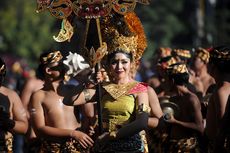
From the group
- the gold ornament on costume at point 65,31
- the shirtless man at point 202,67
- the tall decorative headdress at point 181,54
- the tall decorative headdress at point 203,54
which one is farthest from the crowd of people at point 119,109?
the tall decorative headdress at point 181,54

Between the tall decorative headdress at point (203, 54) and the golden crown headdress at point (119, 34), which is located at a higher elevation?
the golden crown headdress at point (119, 34)

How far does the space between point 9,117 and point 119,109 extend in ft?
4.81

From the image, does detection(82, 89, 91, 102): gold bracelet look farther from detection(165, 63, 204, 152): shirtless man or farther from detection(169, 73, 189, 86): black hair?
detection(169, 73, 189, 86): black hair

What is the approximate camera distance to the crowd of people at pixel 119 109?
10.3m

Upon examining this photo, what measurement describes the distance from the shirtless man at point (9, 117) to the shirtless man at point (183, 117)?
2187mm

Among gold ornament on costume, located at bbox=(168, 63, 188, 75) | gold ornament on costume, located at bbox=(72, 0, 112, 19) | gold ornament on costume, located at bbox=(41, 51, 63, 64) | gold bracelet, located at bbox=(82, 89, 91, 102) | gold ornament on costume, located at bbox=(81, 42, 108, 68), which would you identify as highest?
gold ornament on costume, located at bbox=(72, 0, 112, 19)

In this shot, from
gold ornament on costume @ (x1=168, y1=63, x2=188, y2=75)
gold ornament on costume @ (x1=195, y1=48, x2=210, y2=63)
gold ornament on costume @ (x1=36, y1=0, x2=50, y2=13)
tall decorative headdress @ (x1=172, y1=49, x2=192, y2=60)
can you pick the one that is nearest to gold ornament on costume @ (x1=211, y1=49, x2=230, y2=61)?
gold ornament on costume @ (x1=36, y1=0, x2=50, y2=13)

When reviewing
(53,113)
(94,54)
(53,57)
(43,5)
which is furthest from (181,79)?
(43,5)

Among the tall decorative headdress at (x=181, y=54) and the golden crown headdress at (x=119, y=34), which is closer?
the golden crown headdress at (x=119, y=34)

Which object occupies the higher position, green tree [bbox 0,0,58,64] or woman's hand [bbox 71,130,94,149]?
woman's hand [bbox 71,130,94,149]

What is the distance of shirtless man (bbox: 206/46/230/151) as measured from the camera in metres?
10.3

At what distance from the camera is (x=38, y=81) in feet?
49.0

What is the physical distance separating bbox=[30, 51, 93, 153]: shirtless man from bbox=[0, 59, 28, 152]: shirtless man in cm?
67

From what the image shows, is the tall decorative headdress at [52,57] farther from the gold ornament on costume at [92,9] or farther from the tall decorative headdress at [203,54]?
the tall decorative headdress at [203,54]
